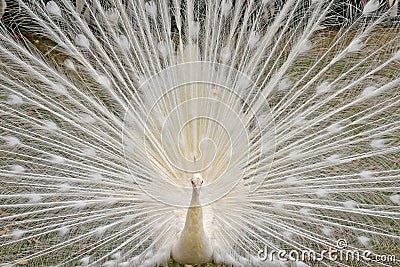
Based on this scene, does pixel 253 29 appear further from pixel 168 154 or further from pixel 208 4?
pixel 168 154

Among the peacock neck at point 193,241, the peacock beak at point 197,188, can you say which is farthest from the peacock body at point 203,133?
the peacock beak at point 197,188

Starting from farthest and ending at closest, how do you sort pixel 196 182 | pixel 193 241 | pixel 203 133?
pixel 203 133 < pixel 193 241 < pixel 196 182

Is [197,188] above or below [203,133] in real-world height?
below

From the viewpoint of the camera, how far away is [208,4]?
3475mm

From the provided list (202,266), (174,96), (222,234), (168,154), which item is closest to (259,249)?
(222,234)

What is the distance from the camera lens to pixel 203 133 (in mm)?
3359

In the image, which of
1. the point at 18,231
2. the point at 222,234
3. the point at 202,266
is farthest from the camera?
the point at 202,266

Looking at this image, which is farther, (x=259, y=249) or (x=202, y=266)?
(x=202, y=266)

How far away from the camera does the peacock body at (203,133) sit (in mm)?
3189

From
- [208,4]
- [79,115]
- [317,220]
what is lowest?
[317,220]

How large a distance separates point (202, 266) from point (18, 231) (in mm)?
1119

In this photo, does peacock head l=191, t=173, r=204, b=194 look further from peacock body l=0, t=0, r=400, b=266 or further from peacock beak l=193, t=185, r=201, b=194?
peacock body l=0, t=0, r=400, b=266

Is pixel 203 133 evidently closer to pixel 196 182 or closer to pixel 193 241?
pixel 196 182

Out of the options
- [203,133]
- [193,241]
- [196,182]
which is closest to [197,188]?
[196,182]
